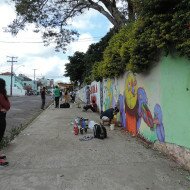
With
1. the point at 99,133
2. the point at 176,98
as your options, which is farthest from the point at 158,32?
the point at 99,133

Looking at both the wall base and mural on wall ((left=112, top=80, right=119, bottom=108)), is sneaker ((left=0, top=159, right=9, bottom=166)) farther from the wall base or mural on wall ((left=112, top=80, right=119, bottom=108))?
mural on wall ((left=112, top=80, right=119, bottom=108))

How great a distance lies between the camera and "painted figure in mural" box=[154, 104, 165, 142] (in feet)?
30.2

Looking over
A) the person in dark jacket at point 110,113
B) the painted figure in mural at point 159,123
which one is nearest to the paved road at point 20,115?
the person in dark jacket at point 110,113

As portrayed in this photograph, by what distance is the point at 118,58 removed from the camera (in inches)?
565

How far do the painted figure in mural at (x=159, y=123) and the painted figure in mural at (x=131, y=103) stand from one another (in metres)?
2.33

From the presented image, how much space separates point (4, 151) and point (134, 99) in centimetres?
432

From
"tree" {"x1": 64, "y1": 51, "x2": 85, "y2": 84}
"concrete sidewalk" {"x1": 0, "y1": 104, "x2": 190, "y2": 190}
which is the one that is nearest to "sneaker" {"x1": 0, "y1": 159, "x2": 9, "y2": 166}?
"concrete sidewalk" {"x1": 0, "y1": 104, "x2": 190, "y2": 190}

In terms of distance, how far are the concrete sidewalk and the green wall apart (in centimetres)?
60

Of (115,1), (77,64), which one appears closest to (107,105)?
(115,1)

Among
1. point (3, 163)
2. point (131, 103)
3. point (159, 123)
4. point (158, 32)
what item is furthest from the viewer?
point (131, 103)

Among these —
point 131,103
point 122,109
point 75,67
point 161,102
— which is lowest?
point 122,109

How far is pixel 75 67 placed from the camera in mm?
60406

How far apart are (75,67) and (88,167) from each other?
5283 centimetres

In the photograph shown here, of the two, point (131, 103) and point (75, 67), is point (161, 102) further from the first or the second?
point (75, 67)
